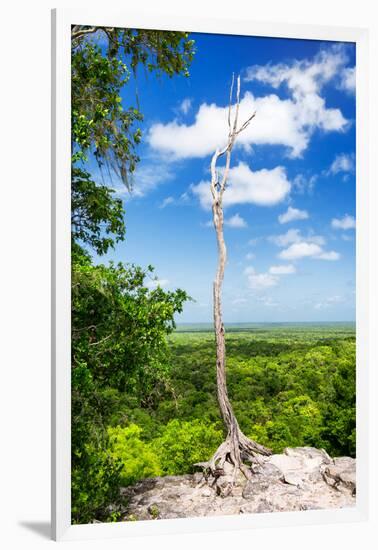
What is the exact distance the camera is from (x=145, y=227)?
671cm

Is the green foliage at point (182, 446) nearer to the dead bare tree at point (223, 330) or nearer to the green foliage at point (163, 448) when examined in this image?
the green foliage at point (163, 448)

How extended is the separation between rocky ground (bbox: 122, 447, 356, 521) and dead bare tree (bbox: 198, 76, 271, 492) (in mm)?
176

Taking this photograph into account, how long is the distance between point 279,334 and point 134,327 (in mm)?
1357

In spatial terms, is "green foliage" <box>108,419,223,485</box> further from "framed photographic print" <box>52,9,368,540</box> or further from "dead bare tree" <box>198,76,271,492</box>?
"dead bare tree" <box>198,76,271,492</box>

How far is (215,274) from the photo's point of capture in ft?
22.7

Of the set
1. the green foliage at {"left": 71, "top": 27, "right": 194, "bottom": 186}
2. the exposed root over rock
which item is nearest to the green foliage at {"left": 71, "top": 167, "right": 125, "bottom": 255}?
the green foliage at {"left": 71, "top": 27, "right": 194, "bottom": 186}

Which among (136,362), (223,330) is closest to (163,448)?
(136,362)

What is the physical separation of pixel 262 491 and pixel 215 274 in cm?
182

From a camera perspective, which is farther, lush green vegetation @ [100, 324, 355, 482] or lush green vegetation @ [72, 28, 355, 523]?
lush green vegetation @ [100, 324, 355, 482]

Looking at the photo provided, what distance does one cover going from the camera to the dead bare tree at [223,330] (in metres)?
6.81

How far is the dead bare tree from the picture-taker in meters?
6.81

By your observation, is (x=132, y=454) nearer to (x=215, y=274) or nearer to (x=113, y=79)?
(x=215, y=274)

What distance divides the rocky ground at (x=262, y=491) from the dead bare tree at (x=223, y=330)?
0.58 feet
